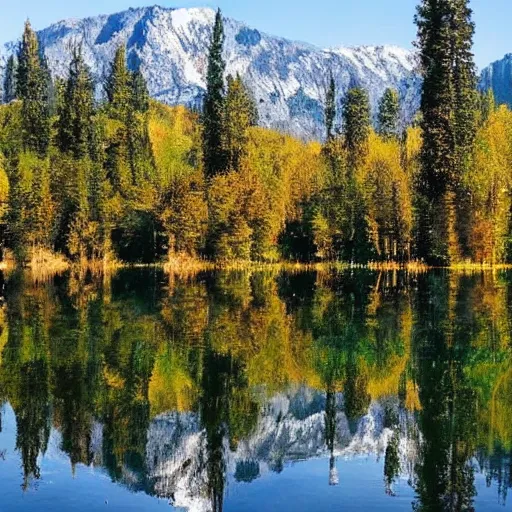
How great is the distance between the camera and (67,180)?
97500 millimetres

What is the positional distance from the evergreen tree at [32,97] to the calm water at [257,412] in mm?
81055

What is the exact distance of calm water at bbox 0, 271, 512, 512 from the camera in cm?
1477

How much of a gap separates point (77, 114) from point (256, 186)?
90.4 ft

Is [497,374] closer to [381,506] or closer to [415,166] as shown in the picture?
[381,506]

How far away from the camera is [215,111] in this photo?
103875 mm

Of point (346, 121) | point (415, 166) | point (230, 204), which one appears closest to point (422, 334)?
point (230, 204)

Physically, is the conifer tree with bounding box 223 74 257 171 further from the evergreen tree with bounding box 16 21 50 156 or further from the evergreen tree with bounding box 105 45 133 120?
the evergreen tree with bounding box 16 21 50 156

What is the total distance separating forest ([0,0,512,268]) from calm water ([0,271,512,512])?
4462 centimetres

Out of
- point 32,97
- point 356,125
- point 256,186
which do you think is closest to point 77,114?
point 32,97

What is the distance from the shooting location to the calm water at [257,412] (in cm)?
1477

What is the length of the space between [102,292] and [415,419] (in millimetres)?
38480

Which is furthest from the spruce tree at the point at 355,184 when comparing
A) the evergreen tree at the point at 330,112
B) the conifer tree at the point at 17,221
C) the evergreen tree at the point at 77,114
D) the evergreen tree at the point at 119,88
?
the conifer tree at the point at 17,221

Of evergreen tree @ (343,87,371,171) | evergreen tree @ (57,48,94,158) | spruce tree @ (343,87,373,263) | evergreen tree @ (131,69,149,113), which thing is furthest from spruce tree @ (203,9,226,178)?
evergreen tree @ (131,69,149,113)

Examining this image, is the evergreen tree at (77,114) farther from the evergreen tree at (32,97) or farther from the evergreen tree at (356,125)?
the evergreen tree at (356,125)
